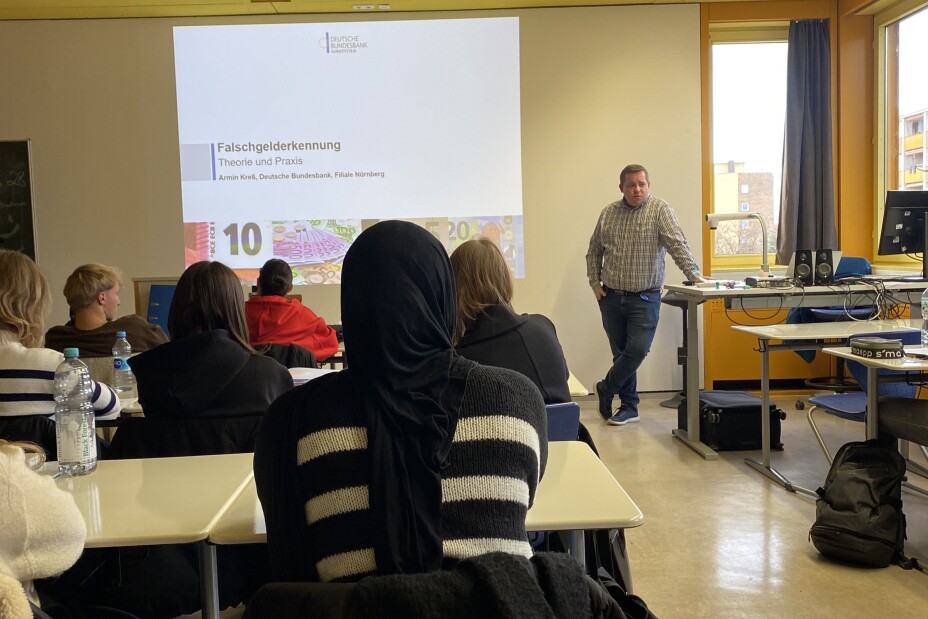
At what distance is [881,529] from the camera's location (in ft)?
9.61

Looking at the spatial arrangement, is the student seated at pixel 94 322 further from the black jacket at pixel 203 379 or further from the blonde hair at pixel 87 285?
the black jacket at pixel 203 379

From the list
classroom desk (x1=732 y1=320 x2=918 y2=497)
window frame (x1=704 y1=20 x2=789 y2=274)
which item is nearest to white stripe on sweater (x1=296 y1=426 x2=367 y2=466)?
classroom desk (x1=732 y1=320 x2=918 y2=497)

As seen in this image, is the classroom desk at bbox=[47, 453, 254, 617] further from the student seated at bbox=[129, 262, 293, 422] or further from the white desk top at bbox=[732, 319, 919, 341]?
the white desk top at bbox=[732, 319, 919, 341]

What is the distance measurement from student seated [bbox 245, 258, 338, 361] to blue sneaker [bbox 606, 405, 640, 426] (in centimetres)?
225

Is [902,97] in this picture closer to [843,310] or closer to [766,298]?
[843,310]

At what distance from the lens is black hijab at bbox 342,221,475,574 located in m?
1.14

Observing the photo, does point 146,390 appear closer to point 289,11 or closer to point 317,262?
point 317,262

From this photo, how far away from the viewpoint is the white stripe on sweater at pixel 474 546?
46.1 inches

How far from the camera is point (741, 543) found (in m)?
3.22

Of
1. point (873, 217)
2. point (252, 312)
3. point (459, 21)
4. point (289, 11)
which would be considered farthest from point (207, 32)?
point (873, 217)

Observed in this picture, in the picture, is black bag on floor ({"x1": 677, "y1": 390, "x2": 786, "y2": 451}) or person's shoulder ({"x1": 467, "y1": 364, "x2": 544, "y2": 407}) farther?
black bag on floor ({"x1": 677, "y1": 390, "x2": 786, "y2": 451})

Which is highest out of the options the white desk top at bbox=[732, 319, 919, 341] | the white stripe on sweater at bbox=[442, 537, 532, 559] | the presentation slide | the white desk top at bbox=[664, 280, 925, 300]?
the presentation slide

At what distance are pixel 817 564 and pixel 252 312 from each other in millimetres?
2628

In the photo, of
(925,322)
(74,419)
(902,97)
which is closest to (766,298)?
(925,322)
